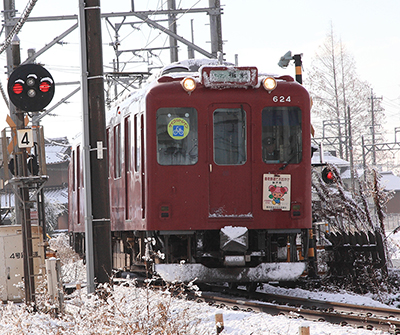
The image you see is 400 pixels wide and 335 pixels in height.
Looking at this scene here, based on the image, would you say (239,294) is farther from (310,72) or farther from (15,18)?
(310,72)

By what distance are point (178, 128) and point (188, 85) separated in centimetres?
65

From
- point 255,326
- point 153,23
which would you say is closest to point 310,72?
point 153,23

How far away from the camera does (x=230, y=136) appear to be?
10281 mm

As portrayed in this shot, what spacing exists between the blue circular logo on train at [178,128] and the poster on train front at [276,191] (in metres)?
1.34

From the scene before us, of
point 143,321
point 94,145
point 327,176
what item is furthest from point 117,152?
point 143,321

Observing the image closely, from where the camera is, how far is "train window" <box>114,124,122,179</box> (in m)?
12.2

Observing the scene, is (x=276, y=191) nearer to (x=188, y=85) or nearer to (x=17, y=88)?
(x=188, y=85)

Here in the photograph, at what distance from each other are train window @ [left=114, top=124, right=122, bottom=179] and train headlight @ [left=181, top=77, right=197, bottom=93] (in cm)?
250

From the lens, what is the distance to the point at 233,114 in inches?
405

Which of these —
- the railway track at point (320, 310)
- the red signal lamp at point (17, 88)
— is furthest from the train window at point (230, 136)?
the red signal lamp at point (17, 88)

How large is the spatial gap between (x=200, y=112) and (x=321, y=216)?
5.81 meters

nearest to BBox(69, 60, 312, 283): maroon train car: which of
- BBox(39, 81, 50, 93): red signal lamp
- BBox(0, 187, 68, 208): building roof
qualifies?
BBox(39, 81, 50, 93): red signal lamp

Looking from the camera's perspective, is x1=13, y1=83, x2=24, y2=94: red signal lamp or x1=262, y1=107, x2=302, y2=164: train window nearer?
x1=13, y1=83, x2=24, y2=94: red signal lamp

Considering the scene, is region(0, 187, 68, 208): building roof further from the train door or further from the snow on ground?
the snow on ground
